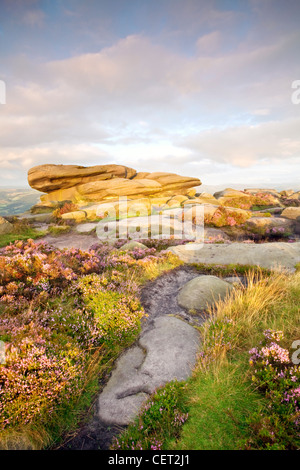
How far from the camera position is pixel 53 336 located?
15.3 feet

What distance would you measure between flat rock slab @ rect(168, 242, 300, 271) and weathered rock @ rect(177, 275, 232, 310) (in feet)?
12.0

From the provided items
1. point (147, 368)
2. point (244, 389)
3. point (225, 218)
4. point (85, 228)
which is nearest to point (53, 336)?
point (147, 368)

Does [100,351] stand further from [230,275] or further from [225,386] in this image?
[230,275]

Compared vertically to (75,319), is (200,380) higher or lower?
lower

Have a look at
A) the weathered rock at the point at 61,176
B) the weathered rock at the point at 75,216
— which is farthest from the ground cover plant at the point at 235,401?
the weathered rock at the point at 61,176

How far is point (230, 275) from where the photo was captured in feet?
34.1

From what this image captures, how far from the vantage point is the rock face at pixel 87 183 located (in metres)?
37.5

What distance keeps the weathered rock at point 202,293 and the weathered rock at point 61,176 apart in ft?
126

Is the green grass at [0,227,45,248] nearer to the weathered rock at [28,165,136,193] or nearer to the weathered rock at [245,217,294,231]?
the weathered rock at [245,217,294,231]

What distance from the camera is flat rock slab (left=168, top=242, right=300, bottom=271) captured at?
1139 cm

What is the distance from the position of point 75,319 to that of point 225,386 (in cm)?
363

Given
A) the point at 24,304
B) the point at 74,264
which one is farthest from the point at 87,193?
the point at 24,304

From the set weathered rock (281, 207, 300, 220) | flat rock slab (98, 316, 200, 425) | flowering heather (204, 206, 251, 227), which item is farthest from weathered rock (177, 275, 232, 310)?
weathered rock (281, 207, 300, 220)

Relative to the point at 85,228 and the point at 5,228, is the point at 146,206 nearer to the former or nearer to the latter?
the point at 85,228
